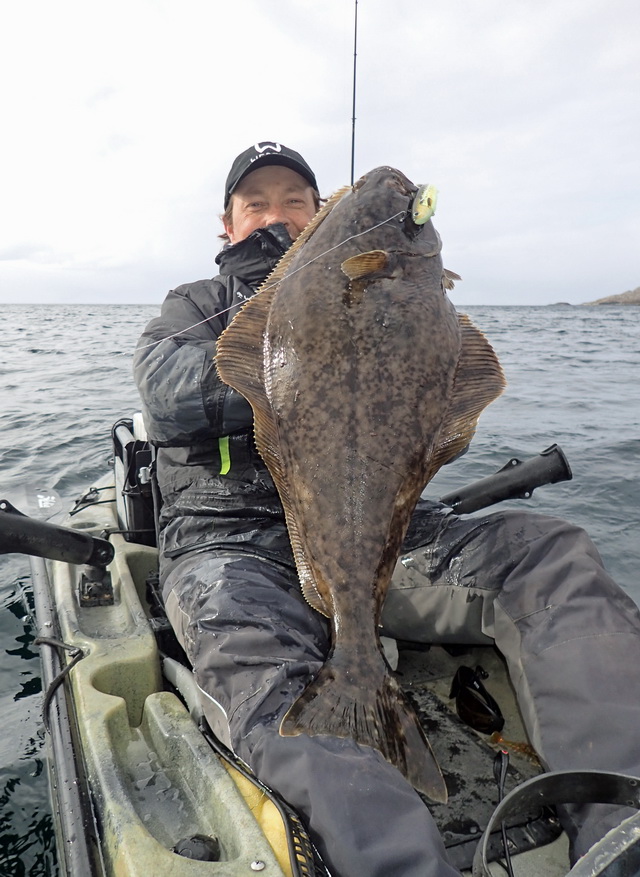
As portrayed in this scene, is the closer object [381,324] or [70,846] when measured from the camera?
[70,846]

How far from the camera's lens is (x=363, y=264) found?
2.35m

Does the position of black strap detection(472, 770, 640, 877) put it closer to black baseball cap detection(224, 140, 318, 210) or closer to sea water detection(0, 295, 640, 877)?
sea water detection(0, 295, 640, 877)

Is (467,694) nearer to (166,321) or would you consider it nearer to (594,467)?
(166,321)

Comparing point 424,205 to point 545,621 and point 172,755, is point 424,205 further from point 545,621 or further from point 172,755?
point 172,755

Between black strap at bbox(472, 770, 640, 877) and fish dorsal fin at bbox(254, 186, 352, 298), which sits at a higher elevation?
fish dorsal fin at bbox(254, 186, 352, 298)

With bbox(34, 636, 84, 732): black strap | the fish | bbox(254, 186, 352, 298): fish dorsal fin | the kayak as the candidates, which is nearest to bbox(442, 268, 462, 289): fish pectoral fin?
the fish

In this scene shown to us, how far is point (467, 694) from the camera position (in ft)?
9.48

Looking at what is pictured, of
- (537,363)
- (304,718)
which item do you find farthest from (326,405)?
(537,363)

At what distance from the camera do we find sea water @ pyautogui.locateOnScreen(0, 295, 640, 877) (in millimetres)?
3160

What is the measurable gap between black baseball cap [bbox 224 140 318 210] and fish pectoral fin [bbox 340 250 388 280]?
1.28 m

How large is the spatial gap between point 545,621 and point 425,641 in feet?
2.33

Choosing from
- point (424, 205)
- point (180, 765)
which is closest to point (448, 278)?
point (424, 205)

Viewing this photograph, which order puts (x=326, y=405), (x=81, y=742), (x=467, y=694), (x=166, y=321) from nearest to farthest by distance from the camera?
1. (x=326, y=405)
2. (x=81, y=742)
3. (x=467, y=694)
4. (x=166, y=321)

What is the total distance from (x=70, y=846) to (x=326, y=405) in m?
1.64
